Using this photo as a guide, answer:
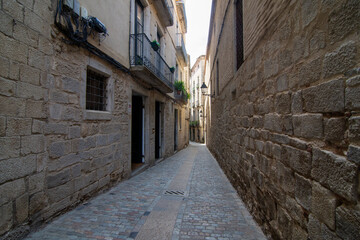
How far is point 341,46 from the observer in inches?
52.4

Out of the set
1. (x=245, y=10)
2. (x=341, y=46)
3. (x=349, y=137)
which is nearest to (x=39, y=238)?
(x=349, y=137)

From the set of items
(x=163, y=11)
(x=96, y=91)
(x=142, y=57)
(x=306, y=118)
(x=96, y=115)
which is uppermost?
(x=163, y=11)

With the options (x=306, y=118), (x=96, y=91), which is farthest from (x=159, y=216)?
(x=96, y=91)

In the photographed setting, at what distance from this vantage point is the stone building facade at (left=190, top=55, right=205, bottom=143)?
30419mm

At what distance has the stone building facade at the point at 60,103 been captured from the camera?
2.35 meters

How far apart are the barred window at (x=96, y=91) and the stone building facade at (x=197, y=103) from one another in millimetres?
25429

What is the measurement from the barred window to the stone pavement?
1902 millimetres

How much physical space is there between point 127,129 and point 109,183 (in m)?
1.54

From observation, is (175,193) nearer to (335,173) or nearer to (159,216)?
(159,216)

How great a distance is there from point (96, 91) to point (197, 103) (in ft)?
94.6

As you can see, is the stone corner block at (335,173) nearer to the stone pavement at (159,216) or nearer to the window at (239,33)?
the stone pavement at (159,216)

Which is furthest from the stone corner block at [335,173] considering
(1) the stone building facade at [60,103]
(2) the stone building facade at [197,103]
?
(2) the stone building facade at [197,103]

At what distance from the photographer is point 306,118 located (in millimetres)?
1756

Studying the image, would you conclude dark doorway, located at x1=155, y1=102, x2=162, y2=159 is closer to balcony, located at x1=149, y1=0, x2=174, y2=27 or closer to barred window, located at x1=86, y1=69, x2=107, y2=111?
balcony, located at x1=149, y1=0, x2=174, y2=27
